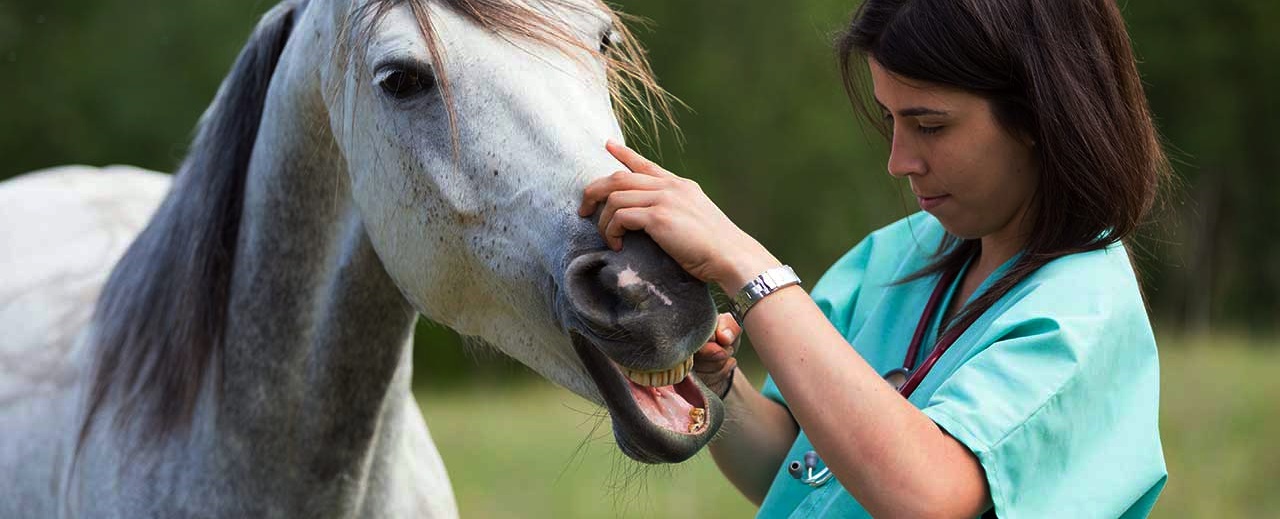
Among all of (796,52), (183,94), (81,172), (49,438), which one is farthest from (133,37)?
(49,438)

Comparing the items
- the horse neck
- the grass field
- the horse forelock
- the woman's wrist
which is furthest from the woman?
the grass field

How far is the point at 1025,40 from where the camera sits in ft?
5.40

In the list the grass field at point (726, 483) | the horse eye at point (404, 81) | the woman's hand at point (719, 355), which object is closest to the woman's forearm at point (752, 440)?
the woman's hand at point (719, 355)

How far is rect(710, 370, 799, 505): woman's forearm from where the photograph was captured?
81.5 inches

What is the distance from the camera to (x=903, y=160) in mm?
1717

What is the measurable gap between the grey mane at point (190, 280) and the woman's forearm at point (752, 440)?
87cm

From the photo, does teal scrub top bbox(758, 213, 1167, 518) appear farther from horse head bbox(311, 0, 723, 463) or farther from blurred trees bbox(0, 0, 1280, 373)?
blurred trees bbox(0, 0, 1280, 373)

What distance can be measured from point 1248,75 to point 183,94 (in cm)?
1408

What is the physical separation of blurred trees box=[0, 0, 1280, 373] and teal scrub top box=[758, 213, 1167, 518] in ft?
39.2

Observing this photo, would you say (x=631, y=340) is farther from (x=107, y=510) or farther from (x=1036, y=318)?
(x=107, y=510)

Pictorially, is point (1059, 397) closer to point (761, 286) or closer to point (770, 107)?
point (761, 286)

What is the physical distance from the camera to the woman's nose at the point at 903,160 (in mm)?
1706

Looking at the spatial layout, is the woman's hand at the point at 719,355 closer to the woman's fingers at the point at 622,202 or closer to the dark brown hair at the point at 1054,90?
the dark brown hair at the point at 1054,90

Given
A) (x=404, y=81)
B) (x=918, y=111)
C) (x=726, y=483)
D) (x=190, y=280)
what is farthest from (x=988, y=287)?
(x=726, y=483)
